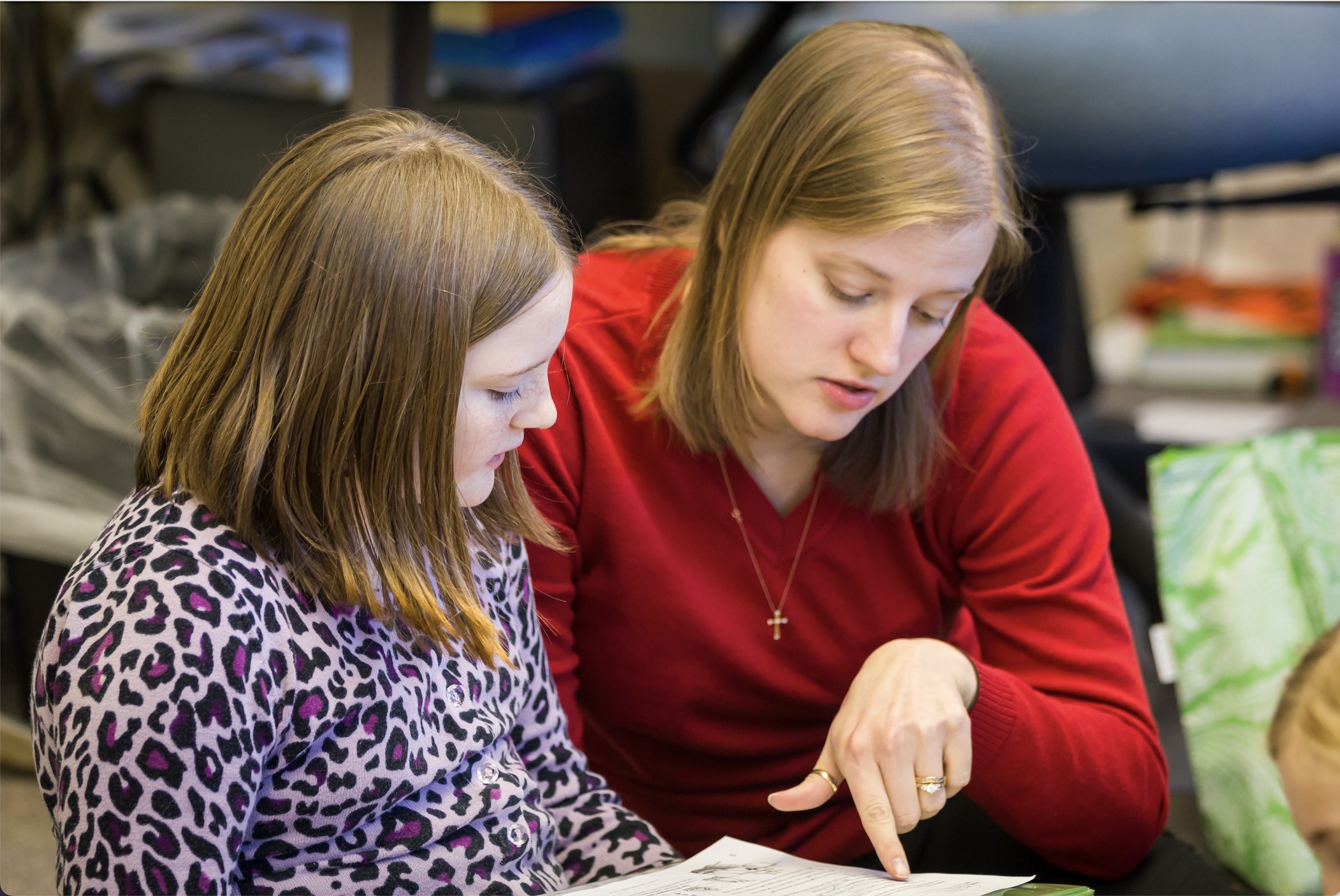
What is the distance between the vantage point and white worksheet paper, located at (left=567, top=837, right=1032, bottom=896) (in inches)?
27.7

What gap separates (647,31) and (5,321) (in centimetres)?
129

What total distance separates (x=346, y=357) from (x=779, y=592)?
0.48 metres

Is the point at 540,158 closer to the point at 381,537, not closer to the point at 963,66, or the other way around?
the point at 963,66

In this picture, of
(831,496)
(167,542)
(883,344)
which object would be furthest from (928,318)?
(167,542)

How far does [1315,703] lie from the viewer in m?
0.88

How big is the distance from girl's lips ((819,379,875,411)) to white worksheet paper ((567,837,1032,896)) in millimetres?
327

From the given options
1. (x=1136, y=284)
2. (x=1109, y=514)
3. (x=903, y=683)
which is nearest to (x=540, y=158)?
(x=1109, y=514)

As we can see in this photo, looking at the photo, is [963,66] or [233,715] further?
[963,66]

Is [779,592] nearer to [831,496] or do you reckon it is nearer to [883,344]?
[831,496]

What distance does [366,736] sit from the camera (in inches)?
27.7

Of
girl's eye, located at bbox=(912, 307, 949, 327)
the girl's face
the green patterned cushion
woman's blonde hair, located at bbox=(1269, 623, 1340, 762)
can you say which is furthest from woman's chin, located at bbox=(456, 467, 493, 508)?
the green patterned cushion

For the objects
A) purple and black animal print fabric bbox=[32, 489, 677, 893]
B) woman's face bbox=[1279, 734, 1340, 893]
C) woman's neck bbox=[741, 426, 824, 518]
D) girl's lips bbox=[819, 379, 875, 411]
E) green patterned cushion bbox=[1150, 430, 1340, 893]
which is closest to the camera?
purple and black animal print fabric bbox=[32, 489, 677, 893]

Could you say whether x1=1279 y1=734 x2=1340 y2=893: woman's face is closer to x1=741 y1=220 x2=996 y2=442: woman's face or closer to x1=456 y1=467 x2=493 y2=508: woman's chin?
x1=741 y1=220 x2=996 y2=442: woman's face

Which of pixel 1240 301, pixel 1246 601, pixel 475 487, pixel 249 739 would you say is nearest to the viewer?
pixel 249 739
